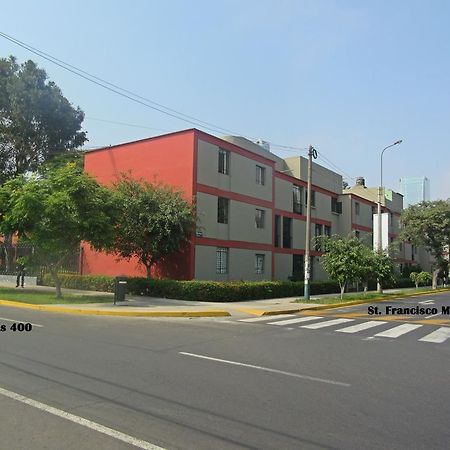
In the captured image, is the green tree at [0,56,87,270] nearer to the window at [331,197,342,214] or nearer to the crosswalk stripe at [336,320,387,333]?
the window at [331,197,342,214]

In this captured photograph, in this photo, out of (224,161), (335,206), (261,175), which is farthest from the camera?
(335,206)

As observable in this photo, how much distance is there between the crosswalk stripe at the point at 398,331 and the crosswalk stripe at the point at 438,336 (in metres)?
0.69

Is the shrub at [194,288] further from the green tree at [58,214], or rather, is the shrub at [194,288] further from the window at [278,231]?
the window at [278,231]

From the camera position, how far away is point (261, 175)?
3359 cm

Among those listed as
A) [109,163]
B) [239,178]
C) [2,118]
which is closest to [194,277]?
[239,178]

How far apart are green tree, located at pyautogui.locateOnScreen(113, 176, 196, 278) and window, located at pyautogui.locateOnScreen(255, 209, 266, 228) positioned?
763cm

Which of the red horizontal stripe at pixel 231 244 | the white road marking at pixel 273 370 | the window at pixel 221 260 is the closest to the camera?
the white road marking at pixel 273 370

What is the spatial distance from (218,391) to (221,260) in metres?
22.6

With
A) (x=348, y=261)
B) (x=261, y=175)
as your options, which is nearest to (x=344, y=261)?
(x=348, y=261)

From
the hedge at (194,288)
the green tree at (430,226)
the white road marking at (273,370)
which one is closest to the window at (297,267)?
the hedge at (194,288)

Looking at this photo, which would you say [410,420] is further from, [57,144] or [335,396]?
[57,144]

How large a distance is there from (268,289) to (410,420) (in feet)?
67.5

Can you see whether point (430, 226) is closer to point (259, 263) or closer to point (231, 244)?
point (259, 263)

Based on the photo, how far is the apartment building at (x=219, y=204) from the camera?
90.3 ft
